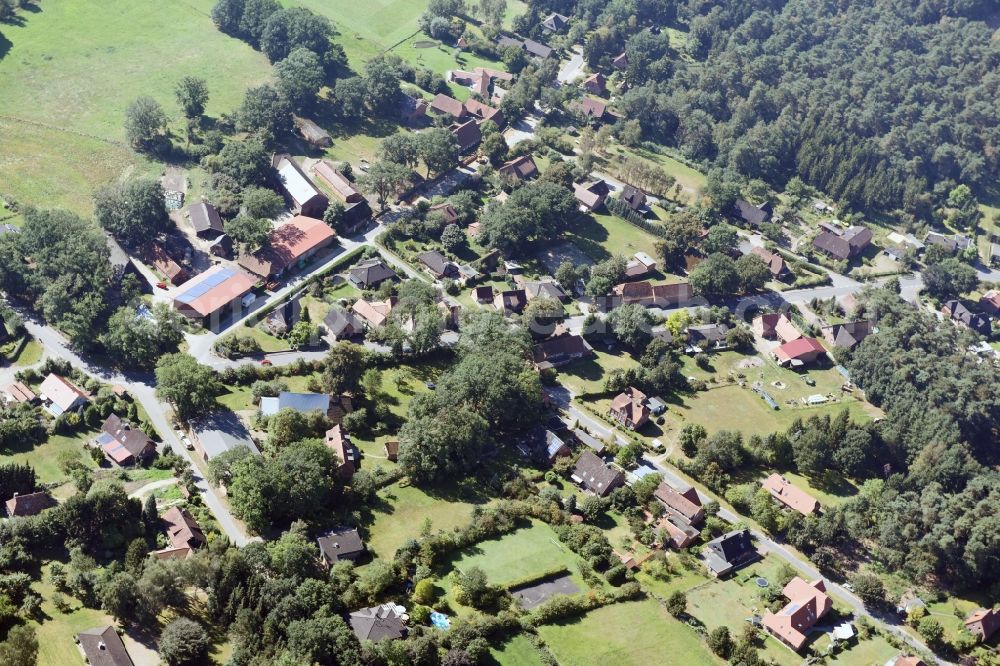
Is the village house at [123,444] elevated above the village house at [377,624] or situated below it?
below

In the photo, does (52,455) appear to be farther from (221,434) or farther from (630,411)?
(630,411)

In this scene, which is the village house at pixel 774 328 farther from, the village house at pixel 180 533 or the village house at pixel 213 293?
the village house at pixel 180 533

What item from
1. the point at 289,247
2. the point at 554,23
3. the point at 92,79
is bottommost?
the point at 289,247

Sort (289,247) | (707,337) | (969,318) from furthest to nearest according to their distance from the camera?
1. (969,318)
2. (707,337)
3. (289,247)

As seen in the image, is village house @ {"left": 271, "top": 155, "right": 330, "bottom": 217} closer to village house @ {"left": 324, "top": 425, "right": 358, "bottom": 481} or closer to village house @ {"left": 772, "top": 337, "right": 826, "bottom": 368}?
village house @ {"left": 324, "top": 425, "right": 358, "bottom": 481}

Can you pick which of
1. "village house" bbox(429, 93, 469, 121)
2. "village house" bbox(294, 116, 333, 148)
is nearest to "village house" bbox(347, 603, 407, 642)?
"village house" bbox(294, 116, 333, 148)

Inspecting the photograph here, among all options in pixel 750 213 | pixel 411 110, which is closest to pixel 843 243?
pixel 750 213

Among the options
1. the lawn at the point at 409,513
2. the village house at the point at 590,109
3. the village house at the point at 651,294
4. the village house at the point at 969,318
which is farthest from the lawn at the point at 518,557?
the village house at the point at 590,109
